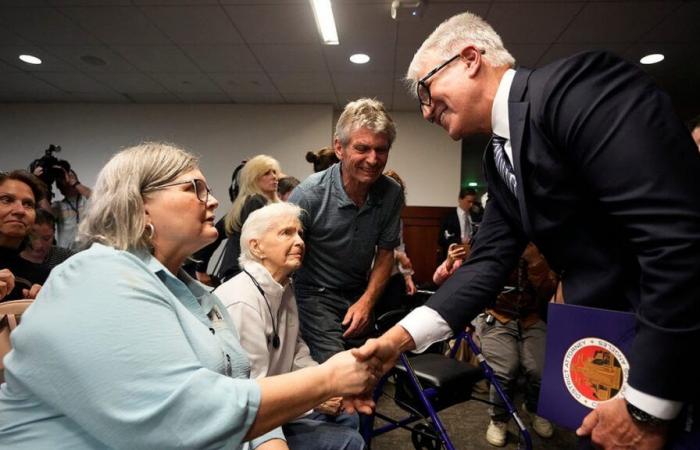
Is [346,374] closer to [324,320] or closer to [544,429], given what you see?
[324,320]

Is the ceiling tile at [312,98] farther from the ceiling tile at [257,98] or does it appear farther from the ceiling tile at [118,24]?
the ceiling tile at [118,24]

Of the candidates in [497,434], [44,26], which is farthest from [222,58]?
[497,434]

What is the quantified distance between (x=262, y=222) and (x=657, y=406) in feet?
5.15

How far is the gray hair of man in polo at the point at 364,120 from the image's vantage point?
69.9 inches

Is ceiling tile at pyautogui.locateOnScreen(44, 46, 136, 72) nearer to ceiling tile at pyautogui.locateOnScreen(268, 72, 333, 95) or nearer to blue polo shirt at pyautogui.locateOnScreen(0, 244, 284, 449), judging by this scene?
ceiling tile at pyautogui.locateOnScreen(268, 72, 333, 95)

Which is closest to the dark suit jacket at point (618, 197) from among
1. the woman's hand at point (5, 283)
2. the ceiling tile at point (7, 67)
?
the woman's hand at point (5, 283)

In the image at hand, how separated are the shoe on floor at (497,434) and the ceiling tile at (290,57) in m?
3.96

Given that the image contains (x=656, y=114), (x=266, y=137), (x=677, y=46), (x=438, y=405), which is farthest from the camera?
(x=266, y=137)

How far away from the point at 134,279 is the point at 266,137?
595 centimetres

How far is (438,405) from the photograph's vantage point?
200cm

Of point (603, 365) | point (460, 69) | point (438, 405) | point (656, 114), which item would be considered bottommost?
point (438, 405)

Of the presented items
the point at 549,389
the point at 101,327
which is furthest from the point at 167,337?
the point at 549,389

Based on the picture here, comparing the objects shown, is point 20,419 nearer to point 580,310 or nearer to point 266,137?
point 580,310

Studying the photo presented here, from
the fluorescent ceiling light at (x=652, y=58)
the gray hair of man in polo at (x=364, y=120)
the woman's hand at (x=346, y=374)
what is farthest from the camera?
the fluorescent ceiling light at (x=652, y=58)
